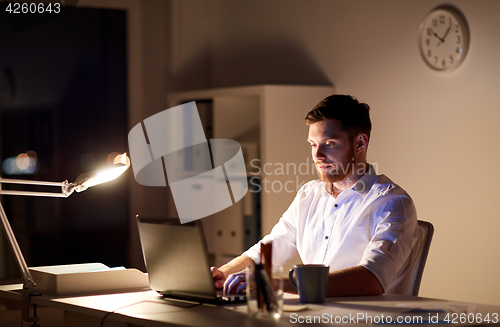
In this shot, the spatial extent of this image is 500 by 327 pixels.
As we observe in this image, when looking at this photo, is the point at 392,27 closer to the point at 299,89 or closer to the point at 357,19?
the point at 357,19

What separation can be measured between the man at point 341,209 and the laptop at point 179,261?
238mm

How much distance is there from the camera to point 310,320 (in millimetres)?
1406

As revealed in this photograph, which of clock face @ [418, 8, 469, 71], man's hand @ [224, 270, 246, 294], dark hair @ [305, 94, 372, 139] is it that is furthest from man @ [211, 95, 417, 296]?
clock face @ [418, 8, 469, 71]

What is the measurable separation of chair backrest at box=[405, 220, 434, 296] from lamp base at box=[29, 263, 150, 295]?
33.5 inches

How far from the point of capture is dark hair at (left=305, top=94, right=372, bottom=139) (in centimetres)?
221

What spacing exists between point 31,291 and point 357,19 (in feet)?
8.18

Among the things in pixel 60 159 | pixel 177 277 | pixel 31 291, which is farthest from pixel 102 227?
pixel 177 277

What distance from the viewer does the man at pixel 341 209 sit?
77.9 inches

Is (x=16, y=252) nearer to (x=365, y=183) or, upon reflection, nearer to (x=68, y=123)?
(x=365, y=183)

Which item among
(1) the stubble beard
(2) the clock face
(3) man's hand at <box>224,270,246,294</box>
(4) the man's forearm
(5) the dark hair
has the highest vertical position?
(2) the clock face

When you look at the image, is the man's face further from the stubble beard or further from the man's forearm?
the man's forearm

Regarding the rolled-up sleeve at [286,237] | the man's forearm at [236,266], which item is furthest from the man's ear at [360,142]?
the man's forearm at [236,266]

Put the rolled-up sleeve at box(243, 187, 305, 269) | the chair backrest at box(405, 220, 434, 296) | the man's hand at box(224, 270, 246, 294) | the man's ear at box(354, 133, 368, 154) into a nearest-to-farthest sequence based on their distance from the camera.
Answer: the man's hand at box(224, 270, 246, 294)
the chair backrest at box(405, 220, 434, 296)
the man's ear at box(354, 133, 368, 154)
the rolled-up sleeve at box(243, 187, 305, 269)

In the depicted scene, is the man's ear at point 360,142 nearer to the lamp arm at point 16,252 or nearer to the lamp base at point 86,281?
the lamp base at point 86,281
